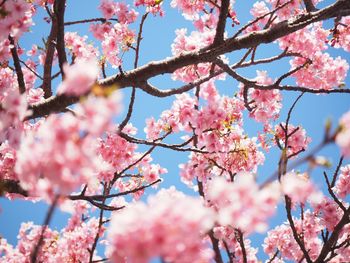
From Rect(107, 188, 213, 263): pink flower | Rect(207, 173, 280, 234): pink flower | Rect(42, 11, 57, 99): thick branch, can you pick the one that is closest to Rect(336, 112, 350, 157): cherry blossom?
Rect(207, 173, 280, 234): pink flower

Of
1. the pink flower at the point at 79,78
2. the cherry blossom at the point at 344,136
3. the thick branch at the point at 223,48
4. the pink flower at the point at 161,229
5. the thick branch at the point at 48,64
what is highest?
the thick branch at the point at 48,64

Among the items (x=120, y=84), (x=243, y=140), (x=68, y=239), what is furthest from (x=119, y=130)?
(x=68, y=239)

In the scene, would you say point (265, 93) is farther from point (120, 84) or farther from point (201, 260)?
point (201, 260)

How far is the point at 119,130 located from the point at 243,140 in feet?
8.04

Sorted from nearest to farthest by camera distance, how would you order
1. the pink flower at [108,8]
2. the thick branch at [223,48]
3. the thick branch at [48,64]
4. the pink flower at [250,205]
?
the pink flower at [250,205] → the thick branch at [223,48] → the thick branch at [48,64] → the pink flower at [108,8]

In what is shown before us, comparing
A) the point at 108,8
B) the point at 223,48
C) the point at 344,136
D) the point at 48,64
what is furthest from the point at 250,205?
the point at 108,8

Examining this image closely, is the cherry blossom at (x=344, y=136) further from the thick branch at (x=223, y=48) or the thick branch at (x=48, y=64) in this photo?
the thick branch at (x=48, y=64)

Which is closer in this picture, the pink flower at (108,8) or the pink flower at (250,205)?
the pink flower at (250,205)

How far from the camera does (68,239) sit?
764cm

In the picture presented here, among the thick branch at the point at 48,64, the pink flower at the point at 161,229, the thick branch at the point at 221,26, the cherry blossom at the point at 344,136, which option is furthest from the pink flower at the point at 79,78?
the thick branch at the point at 48,64

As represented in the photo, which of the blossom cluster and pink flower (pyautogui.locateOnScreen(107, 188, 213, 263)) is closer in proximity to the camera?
pink flower (pyautogui.locateOnScreen(107, 188, 213, 263))

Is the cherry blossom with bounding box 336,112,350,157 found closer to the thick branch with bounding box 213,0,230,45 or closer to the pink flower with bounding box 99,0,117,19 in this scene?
the thick branch with bounding box 213,0,230,45

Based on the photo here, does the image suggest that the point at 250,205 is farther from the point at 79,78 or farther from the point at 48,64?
the point at 48,64

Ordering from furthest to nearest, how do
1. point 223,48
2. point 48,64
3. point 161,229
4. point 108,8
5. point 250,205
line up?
point 108,8 < point 48,64 < point 223,48 < point 250,205 < point 161,229
